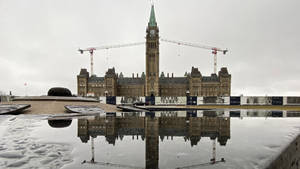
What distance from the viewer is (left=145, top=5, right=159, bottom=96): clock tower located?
318ft

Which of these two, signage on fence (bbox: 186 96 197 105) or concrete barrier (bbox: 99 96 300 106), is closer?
concrete barrier (bbox: 99 96 300 106)

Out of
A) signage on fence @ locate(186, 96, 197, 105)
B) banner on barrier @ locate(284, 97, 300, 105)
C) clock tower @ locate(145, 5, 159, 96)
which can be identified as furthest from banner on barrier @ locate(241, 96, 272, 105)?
clock tower @ locate(145, 5, 159, 96)

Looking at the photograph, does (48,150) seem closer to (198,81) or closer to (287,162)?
(287,162)

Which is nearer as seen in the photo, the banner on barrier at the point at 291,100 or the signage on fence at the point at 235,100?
the banner on barrier at the point at 291,100

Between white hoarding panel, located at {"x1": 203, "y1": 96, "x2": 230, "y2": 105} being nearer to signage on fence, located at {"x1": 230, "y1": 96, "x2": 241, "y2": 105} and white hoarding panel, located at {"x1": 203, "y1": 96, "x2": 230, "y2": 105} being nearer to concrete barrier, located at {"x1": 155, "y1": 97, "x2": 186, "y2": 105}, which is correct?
signage on fence, located at {"x1": 230, "y1": 96, "x2": 241, "y2": 105}

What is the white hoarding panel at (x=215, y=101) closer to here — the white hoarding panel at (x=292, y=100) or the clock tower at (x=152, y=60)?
the white hoarding panel at (x=292, y=100)

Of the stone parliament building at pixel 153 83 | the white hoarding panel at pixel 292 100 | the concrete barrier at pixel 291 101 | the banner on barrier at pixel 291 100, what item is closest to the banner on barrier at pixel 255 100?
the concrete barrier at pixel 291 101

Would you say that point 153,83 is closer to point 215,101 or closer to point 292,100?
point 215,101

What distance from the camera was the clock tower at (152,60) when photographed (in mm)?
97000

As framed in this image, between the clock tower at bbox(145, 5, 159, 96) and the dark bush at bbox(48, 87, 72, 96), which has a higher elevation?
the clock tower at bbox(145, 5, 159, 96)

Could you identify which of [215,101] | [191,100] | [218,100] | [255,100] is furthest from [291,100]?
[191,100]

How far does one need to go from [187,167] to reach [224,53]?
157 meters

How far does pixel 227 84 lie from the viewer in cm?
9775

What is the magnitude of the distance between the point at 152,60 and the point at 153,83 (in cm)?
1739
